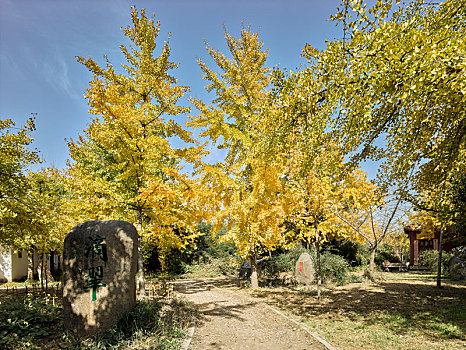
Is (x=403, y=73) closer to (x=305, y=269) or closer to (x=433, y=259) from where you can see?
(x=305, y=269)

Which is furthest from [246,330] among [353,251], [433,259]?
[433,259]

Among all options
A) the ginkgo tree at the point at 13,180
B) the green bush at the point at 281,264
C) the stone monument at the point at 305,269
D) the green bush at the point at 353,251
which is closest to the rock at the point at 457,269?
the green bush at the point at 353,251

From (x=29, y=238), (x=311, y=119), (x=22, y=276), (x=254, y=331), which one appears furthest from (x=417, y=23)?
(x=22, y=276)

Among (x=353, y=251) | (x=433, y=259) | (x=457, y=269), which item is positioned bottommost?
(x=433, y=259)

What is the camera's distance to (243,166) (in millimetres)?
10938

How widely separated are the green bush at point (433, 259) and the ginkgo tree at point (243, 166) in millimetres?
11660

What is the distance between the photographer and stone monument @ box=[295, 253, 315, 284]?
13297 millimetres

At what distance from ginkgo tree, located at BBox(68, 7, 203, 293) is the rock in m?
14.0

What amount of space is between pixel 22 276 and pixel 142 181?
57.9 ft

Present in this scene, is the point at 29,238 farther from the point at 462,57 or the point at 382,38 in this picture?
the point at 462,57

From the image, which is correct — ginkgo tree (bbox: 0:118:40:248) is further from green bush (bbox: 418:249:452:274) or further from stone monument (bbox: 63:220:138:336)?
green bush (bbox: 418:249:452:274)

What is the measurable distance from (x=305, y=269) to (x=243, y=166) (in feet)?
21.7

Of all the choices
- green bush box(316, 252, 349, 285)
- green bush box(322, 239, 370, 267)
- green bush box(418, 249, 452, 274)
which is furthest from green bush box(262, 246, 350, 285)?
green bush box(418, 249, 452, 274)

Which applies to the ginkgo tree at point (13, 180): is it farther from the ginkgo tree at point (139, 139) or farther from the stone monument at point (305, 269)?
the stone monument at point (305, 269)
